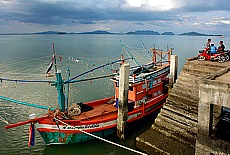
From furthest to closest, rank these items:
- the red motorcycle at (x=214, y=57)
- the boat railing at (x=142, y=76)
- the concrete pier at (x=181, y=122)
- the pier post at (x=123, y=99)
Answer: the boat railing at (x=142, y=76) < the red motorcycle at (x=214, y=57) < the pier post at (x=123, y=99) < the concrete pier at (x=181, y=122)

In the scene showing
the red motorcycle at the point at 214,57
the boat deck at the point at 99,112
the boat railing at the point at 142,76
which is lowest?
the boat deck at the point at 99,112

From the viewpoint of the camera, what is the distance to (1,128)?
15320 millimetres

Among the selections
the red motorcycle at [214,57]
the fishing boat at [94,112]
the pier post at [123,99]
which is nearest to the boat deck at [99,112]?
the fishing boat at [94,112]

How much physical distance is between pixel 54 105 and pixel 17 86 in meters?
8.68

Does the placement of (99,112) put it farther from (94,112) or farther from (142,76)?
(142,76)

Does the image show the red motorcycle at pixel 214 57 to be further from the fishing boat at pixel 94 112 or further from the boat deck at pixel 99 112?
the boat deck at pixel 99 112

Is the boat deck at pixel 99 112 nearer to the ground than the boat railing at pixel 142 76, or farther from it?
nearer to the ground

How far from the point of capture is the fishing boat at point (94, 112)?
1242 centimetres

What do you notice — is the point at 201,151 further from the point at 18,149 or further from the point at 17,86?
the point at 17,86

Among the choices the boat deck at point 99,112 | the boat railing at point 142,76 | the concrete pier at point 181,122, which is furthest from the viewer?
the boat railing at point 142,76

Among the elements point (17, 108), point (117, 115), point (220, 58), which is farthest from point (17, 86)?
point (220, 58)

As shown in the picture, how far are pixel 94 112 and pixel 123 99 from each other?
2.66 m

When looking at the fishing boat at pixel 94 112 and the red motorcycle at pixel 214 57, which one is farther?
the red motorcycle at pixel 214 57

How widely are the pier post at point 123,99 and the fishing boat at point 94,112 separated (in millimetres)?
143
